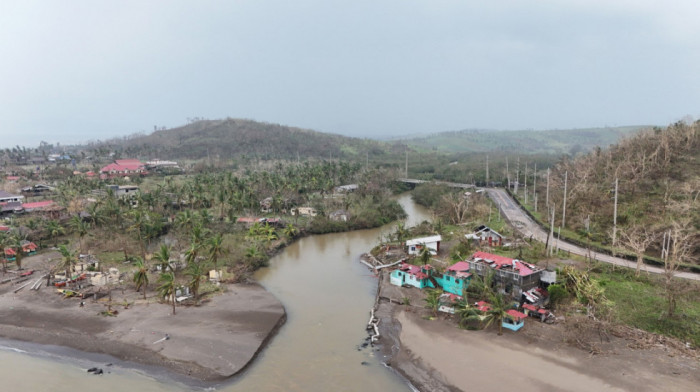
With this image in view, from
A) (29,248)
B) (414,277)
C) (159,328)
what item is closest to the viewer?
(159,328)

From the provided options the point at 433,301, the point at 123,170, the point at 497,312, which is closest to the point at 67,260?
the point at 433,301

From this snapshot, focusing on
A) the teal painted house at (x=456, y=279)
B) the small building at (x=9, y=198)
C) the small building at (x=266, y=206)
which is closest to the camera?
the teal painted house at (x=456, y=279)

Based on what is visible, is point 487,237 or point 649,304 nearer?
point 649,304

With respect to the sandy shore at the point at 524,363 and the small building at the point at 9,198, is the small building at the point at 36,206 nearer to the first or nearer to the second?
the small building at the point at 9,198

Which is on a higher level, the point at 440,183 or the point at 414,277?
the point at 440,183

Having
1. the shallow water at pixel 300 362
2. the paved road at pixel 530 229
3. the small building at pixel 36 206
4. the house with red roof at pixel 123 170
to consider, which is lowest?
the shallow water at pixel 300 362

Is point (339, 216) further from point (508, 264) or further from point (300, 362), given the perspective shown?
point (300, 362)

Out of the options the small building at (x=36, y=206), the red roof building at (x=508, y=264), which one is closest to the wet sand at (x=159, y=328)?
the red roof building at (x=508, y=264)
